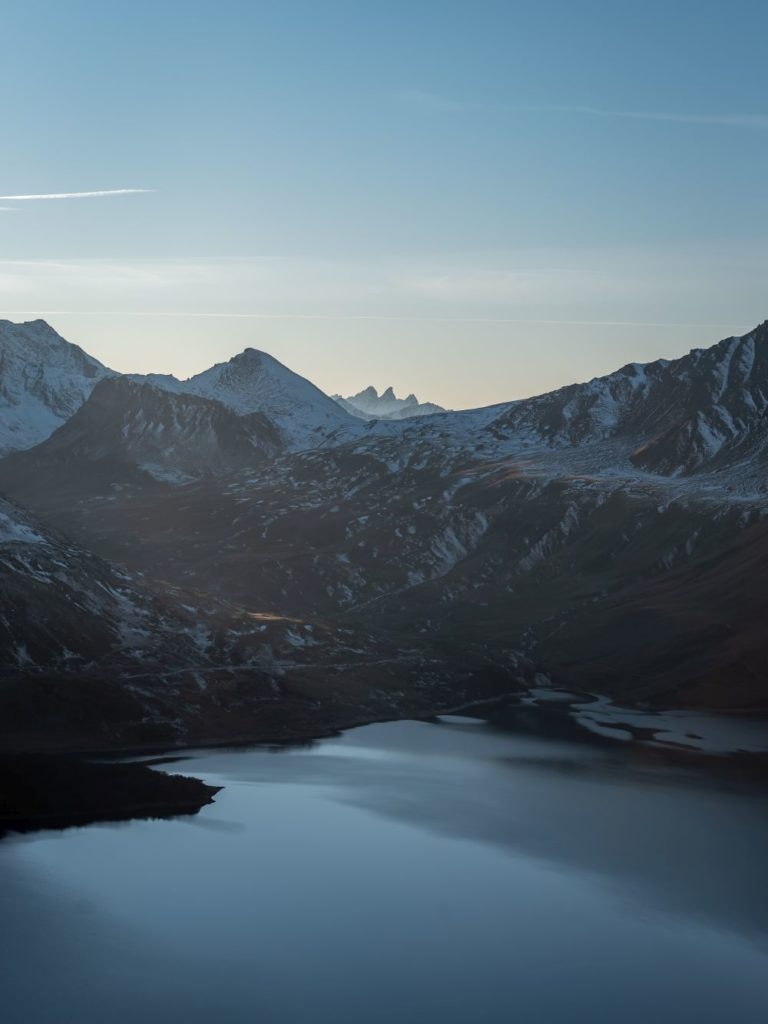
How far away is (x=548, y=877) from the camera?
5037 inches

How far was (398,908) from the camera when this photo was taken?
376 ft

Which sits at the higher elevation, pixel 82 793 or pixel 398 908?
pixel 82 793

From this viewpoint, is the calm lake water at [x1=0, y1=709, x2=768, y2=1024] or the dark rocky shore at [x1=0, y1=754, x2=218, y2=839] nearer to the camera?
the calm lake water at [x1=0, y1=709, x2=768, y2=1024]

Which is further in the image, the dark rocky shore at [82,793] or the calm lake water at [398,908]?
the dark rocky shore at [82,793]

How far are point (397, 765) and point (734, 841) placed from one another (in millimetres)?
54423

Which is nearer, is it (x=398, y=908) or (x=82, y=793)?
(x=398, y=908)

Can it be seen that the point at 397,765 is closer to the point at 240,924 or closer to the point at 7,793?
the point at 7,793

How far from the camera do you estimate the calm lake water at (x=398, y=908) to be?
93.4 meters

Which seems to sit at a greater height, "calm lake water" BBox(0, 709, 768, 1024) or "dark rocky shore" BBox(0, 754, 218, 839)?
"dark rocky shore" BBox(0, 754, 218, 839)

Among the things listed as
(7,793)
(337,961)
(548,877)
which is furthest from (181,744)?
(337,961)

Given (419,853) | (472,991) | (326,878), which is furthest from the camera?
(419,853)

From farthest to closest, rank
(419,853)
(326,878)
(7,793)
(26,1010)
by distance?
(7,793) < (419,853) < (326,878) < (26,1010)

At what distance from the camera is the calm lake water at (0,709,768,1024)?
306 ft

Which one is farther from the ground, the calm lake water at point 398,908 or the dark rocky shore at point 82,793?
the dark rocky shore at point 82,793
